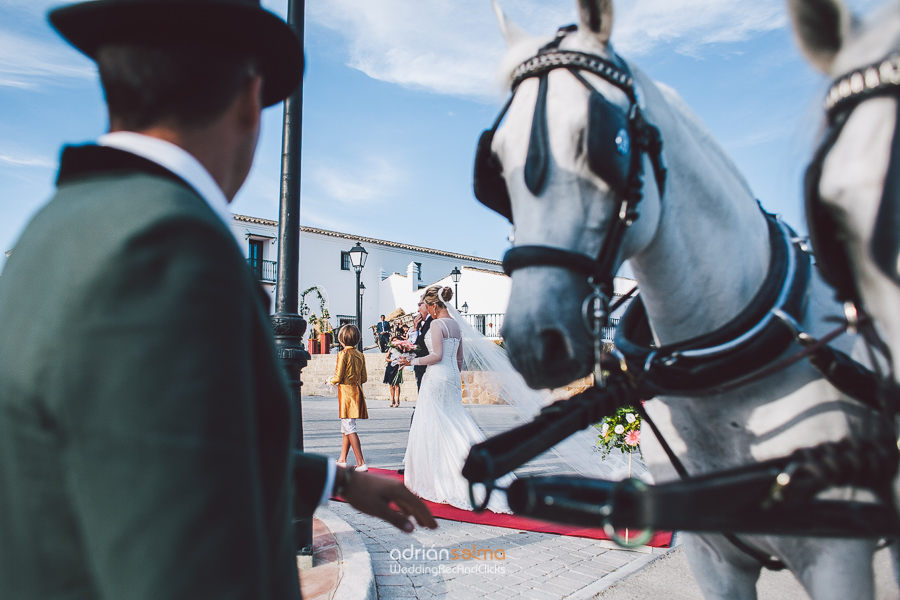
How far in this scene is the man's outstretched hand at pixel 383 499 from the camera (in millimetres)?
1515

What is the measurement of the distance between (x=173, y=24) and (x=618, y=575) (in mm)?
4247

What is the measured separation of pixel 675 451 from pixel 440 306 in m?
4.82

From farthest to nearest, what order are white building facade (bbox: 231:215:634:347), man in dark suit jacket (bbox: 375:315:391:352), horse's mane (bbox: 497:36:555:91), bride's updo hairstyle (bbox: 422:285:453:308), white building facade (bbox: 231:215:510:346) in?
white building facade (bbox: 231:215:510:346) → white building facade (bbox: 231:215:634:347) → man in dark suit jacket (bbox: 375:315:391:352) → bride's updo hairstyle (bbox: 422:285:453:308) → horse's mane (bbox: 497:36:555:91)

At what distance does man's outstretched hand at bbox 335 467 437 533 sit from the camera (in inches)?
59.6

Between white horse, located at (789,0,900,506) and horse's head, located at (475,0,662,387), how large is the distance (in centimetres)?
49

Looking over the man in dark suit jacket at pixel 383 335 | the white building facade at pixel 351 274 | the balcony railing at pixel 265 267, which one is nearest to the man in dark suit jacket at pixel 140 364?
the man in dark suit jacket at pixel 383 335

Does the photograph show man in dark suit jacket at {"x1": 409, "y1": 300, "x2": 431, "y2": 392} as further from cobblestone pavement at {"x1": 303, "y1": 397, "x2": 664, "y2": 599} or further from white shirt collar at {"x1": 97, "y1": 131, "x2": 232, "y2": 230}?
white shirt collar at {"x1": 97, "y1": 131, "x2": 232, "y2": 230}

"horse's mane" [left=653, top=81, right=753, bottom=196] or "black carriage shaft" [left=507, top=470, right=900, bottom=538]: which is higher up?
"horse's mane" [left=653, top=81, right=753, bottom=196]

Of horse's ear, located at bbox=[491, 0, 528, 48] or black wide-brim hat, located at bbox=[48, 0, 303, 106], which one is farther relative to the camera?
horse's ear, located at bbox=[491, 0, 528, 48]

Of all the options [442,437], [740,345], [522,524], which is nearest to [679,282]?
[740,345]

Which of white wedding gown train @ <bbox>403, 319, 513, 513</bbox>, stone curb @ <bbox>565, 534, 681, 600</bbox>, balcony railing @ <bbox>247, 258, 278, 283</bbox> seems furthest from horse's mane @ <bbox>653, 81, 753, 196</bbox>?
balcony railing @ <bbox>247, 258, 278, 283</bbox>

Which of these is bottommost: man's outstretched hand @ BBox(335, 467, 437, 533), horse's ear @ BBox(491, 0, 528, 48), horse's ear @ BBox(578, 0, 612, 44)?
man's outstretched hand @ BBox(335, 467, 437, 533)

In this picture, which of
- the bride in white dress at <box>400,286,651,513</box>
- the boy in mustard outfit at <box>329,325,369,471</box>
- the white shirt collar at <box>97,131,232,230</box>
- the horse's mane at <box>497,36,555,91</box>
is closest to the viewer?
the white shirt collar at <box>97,131,232,230</box>

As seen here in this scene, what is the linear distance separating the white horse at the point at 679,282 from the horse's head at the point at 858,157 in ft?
1.03
